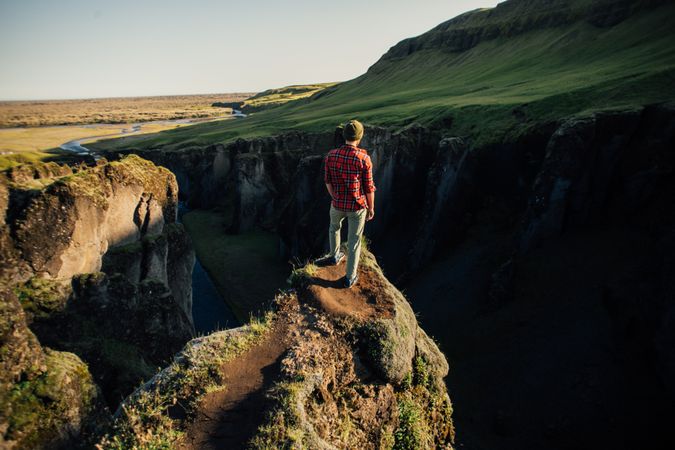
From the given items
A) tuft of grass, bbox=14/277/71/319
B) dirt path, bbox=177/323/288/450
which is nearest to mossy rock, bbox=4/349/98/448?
dirt path, bbox=177/323/288/450

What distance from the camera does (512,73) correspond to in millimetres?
64812

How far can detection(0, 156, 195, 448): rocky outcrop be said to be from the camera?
25.7ft

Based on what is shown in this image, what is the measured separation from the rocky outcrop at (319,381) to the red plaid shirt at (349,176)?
76.6 inches

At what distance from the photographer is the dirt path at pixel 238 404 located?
17.2 feet

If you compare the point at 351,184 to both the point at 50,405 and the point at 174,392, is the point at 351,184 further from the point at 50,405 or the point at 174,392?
the point at 50,405

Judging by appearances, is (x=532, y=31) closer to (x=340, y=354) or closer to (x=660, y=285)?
(x=660, y=285)

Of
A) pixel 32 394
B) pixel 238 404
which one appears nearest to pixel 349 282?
pixel 238 404

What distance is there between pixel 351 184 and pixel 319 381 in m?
4.04

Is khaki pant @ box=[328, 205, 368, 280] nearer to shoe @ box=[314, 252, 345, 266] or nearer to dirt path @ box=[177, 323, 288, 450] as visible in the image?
shoe @ box=[314, 252, 345, 266]

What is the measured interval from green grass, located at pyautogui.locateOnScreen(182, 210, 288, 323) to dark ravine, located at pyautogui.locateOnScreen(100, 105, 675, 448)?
391cm

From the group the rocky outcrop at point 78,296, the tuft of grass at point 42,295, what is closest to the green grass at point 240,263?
the rocky outcrop at point 78,296

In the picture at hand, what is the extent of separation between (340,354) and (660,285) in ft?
57.3

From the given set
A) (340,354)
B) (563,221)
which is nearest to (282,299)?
(340,354)

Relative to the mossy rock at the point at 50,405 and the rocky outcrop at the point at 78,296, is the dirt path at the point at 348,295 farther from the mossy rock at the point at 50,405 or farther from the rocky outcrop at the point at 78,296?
the rocky outcrop at the point at 78,296
